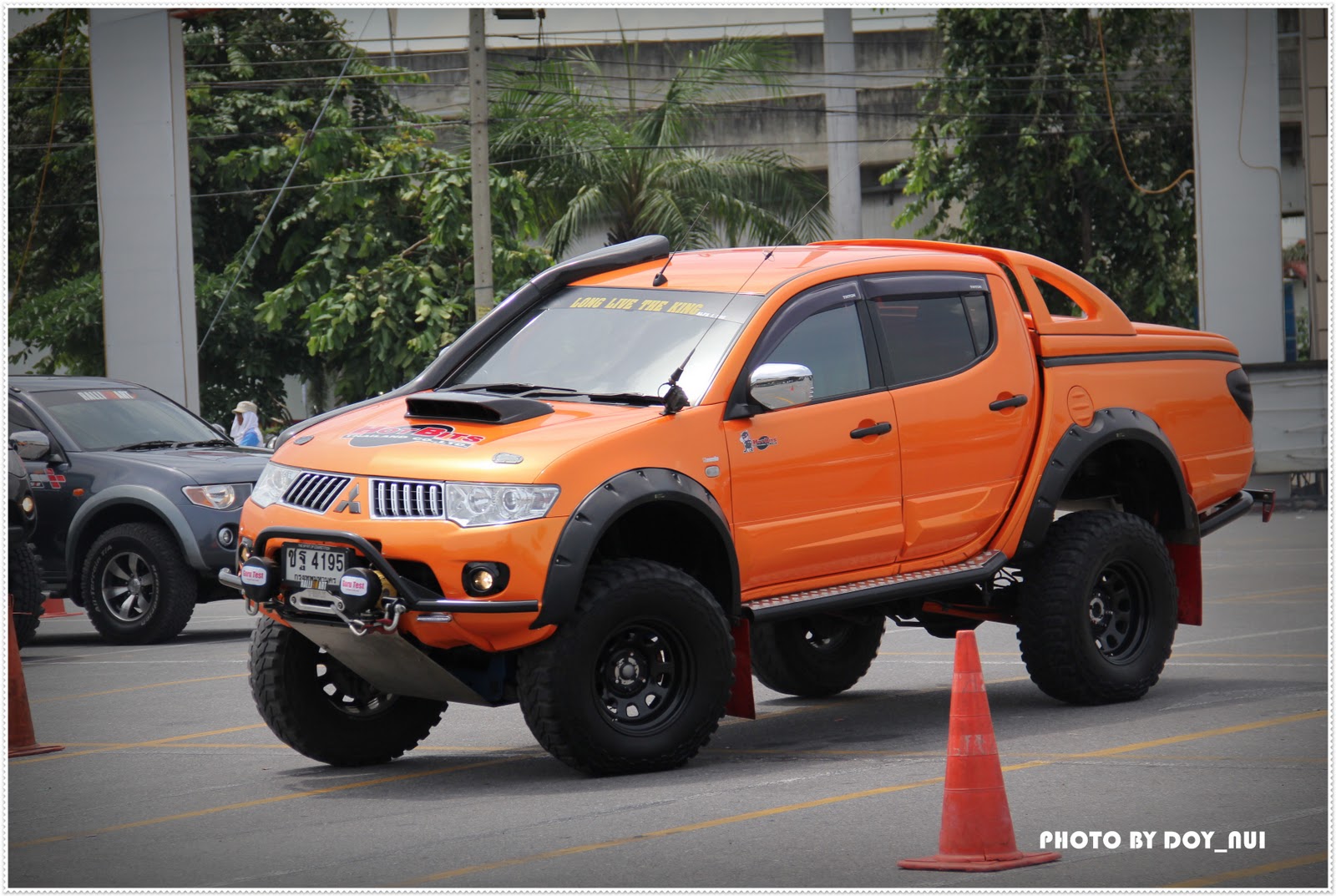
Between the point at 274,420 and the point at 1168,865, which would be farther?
the point at 274,420

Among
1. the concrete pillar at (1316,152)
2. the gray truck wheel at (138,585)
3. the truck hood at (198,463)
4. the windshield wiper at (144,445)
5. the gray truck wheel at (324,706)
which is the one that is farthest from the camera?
the concrete pillar at (1316,152)

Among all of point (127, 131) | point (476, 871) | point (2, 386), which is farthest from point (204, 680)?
point (127, 131)

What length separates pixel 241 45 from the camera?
32.8m

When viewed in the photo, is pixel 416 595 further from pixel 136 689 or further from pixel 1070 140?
pixel 1070 140

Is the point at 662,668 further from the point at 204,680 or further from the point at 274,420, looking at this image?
the point at 274,420

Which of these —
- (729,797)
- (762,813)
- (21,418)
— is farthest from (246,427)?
(762,813)

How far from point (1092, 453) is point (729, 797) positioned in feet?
10.3

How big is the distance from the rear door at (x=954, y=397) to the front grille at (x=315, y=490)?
8.19 ft

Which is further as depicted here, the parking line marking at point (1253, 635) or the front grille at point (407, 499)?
the parking line marking at point (1253, 635)

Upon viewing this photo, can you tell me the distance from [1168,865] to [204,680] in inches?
276

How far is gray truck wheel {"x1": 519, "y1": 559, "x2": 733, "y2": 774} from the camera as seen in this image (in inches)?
273

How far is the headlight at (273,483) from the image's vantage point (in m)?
7.52

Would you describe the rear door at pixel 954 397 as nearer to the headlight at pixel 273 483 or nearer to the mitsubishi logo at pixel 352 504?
the mitsubishi logo at pixel 352 504

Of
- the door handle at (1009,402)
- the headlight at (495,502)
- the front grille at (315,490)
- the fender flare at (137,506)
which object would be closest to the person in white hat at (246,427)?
the fender flare at (137,506)
